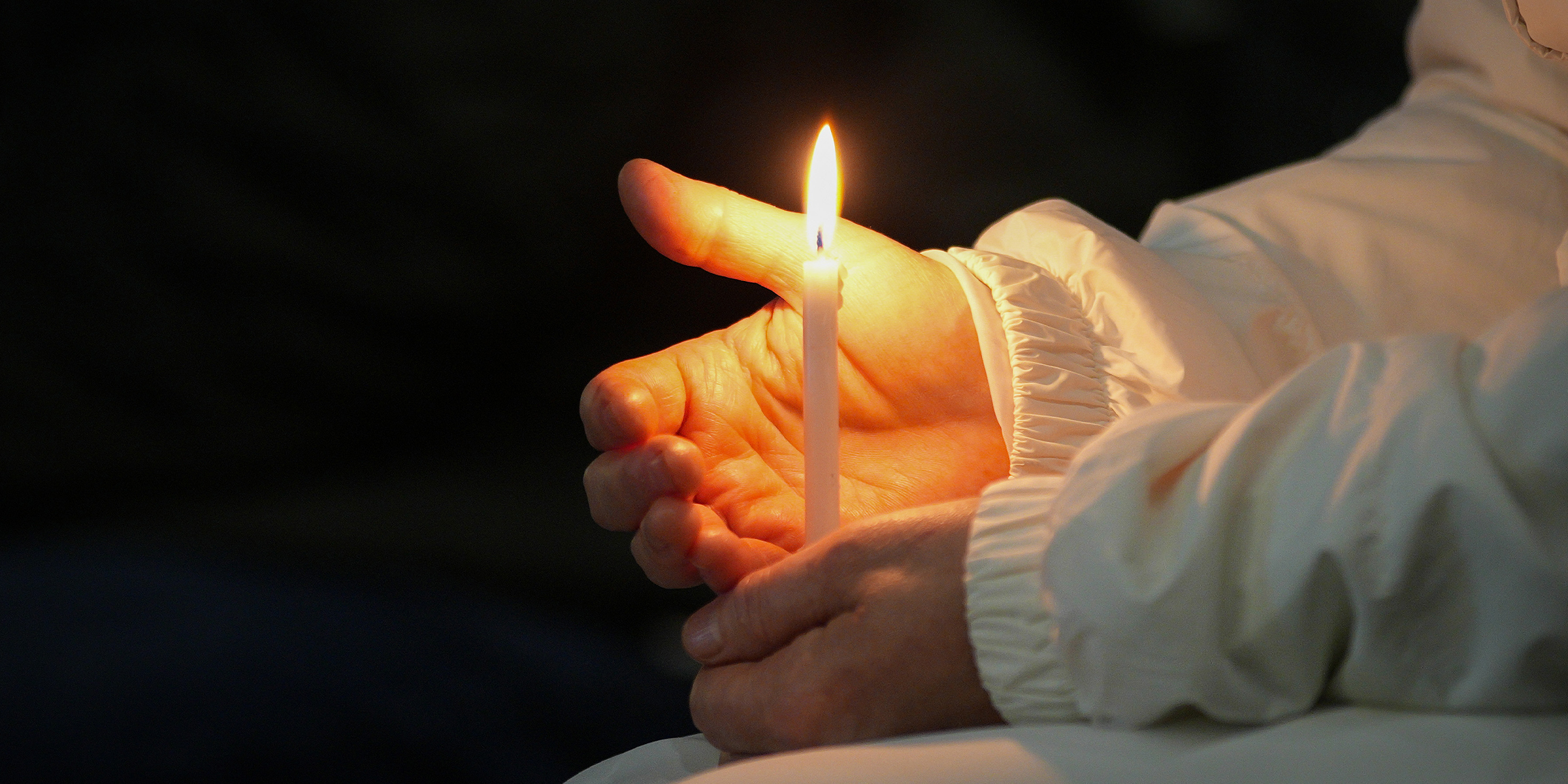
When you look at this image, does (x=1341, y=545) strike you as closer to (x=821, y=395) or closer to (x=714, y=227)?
(x=821, y=395)

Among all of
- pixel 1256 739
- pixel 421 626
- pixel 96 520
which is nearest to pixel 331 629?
pixel 421 626

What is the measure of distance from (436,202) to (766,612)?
775mm

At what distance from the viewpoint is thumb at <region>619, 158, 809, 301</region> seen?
60 cm

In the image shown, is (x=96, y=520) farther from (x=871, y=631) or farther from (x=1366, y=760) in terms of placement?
(x=1366, y=760)

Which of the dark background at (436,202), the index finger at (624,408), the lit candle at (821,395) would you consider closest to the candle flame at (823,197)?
the lit candle at (821,395)

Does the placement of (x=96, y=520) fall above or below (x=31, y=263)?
below

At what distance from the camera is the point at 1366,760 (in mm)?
298

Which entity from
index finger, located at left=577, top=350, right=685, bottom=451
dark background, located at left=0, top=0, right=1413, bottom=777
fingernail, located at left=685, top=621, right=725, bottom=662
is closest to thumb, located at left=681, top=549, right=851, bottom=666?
fingernail, located at left=685, top=621, right=725, bottom=662

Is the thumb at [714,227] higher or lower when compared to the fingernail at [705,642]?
higher

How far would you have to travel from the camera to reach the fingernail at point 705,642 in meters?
0.46

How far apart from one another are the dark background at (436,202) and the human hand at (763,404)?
34 cm

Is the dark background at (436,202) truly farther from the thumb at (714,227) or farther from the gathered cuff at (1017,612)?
the gathered cuff at (1017,612)

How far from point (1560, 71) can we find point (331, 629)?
3.07ft

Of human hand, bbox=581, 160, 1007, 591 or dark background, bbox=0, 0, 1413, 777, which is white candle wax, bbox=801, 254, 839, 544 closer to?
human hand, bbox=581, 160, 1007, 591
